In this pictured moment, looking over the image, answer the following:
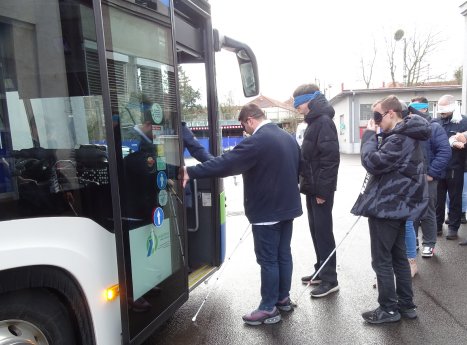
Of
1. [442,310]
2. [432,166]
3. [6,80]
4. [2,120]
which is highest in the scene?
[6,80]

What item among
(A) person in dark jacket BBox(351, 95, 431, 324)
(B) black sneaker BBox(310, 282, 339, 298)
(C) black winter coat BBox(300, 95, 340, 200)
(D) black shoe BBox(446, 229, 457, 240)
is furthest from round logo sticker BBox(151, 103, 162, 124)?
(D) black shoe BBox(446, 229, 457, 240)

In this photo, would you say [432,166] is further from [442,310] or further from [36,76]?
[36,76]

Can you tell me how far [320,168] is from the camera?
4.04 metres

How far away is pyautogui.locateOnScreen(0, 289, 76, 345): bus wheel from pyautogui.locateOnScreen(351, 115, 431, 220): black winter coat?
7.81 ft

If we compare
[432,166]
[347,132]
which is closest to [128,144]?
[432,166]

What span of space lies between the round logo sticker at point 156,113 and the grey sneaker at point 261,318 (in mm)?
1894

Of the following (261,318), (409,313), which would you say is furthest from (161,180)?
(409,313)

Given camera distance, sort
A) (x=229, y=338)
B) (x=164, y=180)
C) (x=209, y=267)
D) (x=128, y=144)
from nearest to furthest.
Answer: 1. (x=128, y=144)
2. (x=164, y=180)
3. (x=229, y=338)
4. (x=209, y=267)

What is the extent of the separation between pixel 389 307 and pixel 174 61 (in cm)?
271

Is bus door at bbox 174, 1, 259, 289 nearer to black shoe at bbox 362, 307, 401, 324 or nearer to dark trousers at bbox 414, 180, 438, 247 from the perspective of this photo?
black shoe at bbox 362, 307, 401, 324

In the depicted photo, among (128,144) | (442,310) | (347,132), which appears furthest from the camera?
(347,132)

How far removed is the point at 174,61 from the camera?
3.13 meters

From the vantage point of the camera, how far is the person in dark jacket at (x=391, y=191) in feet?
10.8

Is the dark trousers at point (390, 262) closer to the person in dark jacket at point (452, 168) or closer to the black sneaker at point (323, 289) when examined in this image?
the black sneaker at point (323, 289)
